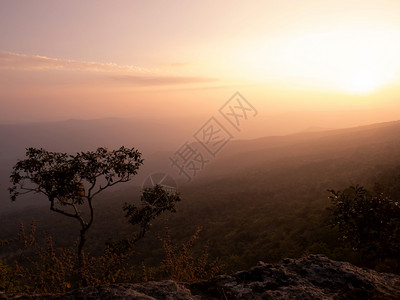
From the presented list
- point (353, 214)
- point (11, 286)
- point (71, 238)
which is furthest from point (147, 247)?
point (353, 214)

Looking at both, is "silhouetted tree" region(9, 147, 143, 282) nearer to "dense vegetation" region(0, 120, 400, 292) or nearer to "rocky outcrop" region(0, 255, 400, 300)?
"dense vegetation" region(0, 120, 400, 292)

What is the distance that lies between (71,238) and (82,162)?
83.9ft

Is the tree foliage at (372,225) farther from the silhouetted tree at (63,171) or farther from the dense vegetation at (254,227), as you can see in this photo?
A: the silhouetted tree at (63,171)

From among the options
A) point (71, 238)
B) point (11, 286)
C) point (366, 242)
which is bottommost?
point (71, 238)

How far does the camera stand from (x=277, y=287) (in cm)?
356

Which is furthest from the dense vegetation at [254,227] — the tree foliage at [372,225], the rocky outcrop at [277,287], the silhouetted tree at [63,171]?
the silhouetted tree at [63,171]

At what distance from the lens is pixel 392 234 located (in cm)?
490

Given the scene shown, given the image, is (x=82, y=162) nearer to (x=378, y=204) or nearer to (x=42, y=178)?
(x=42, y=178)

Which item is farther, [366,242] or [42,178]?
[42,178]

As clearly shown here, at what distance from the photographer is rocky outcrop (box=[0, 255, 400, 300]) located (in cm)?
326

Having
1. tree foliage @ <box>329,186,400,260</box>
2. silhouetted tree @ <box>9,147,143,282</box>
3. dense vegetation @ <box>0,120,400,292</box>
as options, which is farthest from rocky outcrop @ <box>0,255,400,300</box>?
silhouetted tree @ <box>9,147,143,282</box>

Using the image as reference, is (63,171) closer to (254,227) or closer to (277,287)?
(277,287)

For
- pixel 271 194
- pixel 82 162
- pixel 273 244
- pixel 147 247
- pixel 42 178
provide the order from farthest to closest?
pixel 271 194 → pixel 147 247 → pixel 273 244 → pixel 82 162 → pixel 42 178

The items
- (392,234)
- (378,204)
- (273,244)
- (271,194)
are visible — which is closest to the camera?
(392,234)
